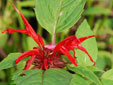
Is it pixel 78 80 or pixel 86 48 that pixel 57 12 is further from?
pixel 78 80

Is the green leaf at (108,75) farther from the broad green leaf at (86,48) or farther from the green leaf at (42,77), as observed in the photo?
the green leaf at (42,77)

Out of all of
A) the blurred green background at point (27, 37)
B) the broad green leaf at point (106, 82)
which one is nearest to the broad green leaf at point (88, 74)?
the broad green leaf at point (106, 82)

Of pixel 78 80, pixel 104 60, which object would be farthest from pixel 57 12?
pixel 104 60

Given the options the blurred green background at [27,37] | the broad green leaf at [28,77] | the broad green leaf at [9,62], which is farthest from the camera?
the blurred green background at [27,37]

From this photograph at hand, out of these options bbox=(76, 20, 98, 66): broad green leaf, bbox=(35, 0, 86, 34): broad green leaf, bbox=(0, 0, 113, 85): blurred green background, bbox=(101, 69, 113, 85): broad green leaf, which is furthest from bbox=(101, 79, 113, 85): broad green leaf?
bbox=(0, 0, 113, 85): blurred green background

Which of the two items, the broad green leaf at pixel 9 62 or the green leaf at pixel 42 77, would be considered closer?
Result: the green leaf at pixel 42 77

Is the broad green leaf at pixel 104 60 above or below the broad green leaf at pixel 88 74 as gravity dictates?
below
